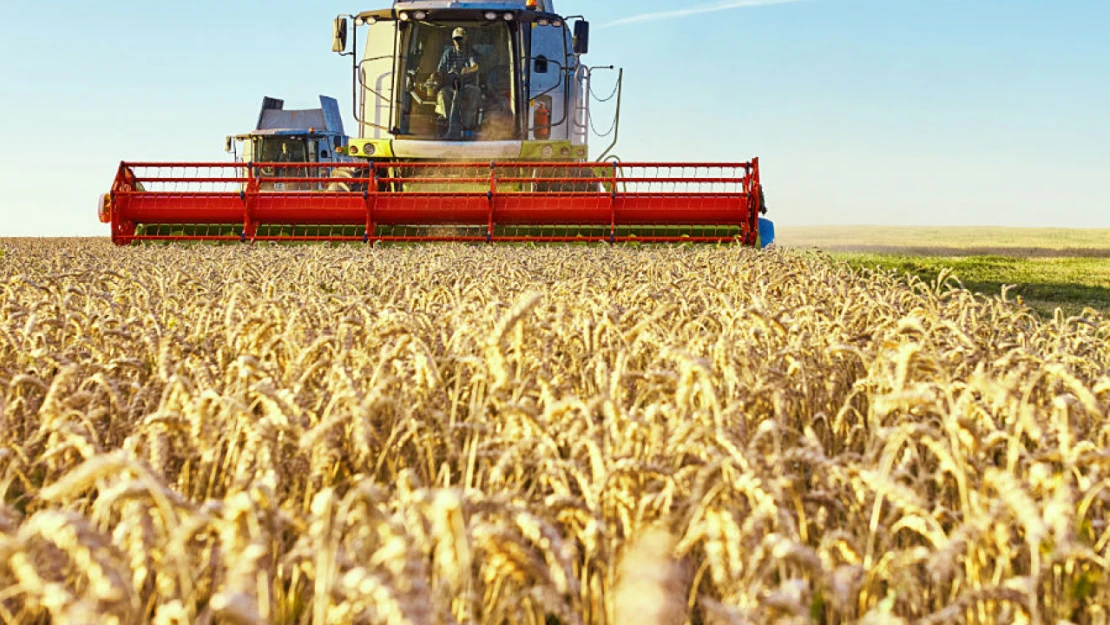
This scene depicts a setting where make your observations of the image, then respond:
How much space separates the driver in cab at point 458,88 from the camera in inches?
535

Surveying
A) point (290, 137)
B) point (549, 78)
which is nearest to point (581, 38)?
point (549, 78)

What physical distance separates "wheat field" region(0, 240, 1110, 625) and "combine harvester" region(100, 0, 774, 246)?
819 cm

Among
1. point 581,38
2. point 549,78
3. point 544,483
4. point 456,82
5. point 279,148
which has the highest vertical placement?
point 581,38

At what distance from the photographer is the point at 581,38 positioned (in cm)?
1298

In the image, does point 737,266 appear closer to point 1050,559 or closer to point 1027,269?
point 1050,559

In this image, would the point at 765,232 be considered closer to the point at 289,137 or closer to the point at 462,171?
the point at 462,171

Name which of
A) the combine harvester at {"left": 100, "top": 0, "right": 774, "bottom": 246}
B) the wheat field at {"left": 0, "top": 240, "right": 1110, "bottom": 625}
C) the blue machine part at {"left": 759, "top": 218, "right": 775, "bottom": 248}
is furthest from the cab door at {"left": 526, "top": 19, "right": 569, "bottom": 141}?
the wheat field at {"left": 0, "top": 240, "right": 1110, "bottom": 625}

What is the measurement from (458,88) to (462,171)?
108 centimetres

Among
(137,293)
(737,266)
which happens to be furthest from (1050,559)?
(737,266)

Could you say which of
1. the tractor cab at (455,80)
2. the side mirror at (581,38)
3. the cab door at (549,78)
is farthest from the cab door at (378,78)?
the side mirror at (581,38)

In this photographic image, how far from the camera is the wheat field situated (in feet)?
5.01

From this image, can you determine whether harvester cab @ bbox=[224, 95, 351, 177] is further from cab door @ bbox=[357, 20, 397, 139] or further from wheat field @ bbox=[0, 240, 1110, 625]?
wheat field @ bbox=[0, 240, 1110, 625]

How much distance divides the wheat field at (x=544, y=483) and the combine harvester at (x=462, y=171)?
819cm

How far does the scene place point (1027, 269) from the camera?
1861 cm
